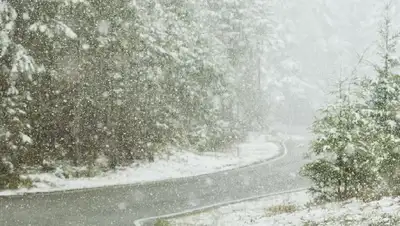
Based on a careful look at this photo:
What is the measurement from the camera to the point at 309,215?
39.7 feet

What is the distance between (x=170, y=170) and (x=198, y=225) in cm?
969

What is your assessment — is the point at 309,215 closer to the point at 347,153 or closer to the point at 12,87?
the point at 347,153

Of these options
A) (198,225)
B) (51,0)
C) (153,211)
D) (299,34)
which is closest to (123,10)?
(51,0)

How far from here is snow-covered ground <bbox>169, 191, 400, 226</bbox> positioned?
34.3 ft

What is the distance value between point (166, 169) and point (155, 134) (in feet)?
8.19

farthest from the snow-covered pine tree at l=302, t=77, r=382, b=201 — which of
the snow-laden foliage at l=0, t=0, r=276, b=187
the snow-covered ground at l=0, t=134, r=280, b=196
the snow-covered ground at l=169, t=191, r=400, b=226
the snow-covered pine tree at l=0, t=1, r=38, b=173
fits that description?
the snow-covered pine tree at l=0, t=1, r=38, b=173

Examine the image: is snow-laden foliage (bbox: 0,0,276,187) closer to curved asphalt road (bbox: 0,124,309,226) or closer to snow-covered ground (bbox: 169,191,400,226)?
curved asphalt road (bbox: 0,124,309,226)

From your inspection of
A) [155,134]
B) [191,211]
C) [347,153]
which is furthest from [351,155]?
[155,134]

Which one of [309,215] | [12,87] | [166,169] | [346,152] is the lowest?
[166,169]

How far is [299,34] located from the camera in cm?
7475

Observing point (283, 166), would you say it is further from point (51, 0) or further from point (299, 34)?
point (299, 34)

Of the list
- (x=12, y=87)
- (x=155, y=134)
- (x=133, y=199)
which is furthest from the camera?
(x=155, y=134)

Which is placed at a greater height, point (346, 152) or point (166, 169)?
point (346, 152)

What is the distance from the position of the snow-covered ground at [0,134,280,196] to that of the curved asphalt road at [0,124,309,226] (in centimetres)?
92
